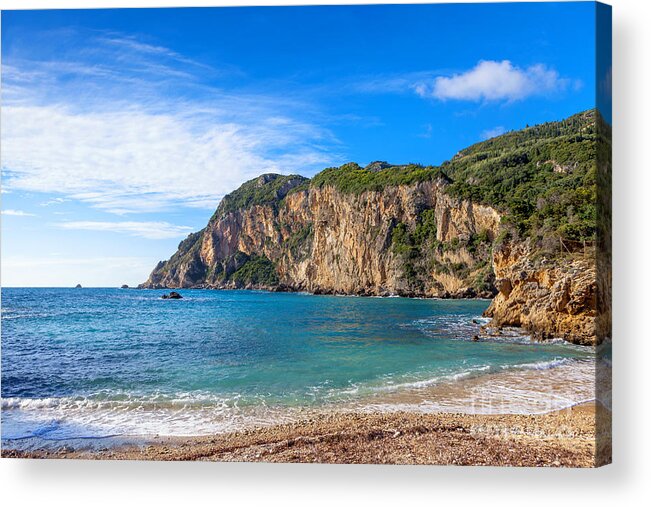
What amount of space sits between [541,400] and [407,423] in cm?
126

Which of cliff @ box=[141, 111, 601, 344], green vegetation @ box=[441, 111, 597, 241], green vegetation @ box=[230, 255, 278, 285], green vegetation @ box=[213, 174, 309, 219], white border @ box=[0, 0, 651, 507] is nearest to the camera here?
white border @ box=[0, 0, 651, 507]

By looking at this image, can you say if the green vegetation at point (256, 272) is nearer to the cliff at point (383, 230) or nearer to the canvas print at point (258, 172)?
the cliff at point (383, 230)

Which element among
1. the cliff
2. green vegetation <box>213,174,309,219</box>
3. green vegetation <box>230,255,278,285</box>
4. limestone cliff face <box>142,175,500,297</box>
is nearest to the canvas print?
green vegetation <box>213,174,309,219</box>

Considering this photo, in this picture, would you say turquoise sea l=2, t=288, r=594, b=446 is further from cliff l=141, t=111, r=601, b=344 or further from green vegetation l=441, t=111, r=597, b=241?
cliff l=141, t=111, r=601, b=344

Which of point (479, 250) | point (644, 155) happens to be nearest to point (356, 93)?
point (644, 155)

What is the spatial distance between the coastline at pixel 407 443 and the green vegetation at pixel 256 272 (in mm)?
38642

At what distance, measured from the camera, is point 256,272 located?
1806 inches

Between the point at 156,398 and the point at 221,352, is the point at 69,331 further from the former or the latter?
the point at 156,398

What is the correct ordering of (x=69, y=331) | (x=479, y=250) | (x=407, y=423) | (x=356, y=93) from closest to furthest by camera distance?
1. (x=407, y=423)
2. (x=356, y=93)
3. (x=69, y=331)
4. (x=479, y=250)

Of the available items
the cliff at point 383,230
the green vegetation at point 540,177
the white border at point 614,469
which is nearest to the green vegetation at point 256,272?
the cliff at point 383,230

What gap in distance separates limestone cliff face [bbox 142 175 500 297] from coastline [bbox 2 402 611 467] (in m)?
23.9

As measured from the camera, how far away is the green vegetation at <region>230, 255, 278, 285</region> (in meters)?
43.7

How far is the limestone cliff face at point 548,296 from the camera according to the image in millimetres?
6262

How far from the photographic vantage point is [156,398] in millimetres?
4844
